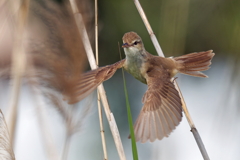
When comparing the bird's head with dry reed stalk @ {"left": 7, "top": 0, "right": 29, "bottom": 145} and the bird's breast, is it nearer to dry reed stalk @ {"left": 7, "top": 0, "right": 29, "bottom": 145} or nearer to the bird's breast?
the bird's breast

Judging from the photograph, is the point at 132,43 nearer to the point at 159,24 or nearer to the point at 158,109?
the point at 158,109

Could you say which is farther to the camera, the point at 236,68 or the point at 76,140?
the point at 76,140

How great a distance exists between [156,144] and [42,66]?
67 cm

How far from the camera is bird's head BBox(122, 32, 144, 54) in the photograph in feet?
4.38

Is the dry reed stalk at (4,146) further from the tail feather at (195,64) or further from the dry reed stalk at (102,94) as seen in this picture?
the tail feather at (195,64)

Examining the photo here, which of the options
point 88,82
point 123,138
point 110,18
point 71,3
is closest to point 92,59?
point 88,82

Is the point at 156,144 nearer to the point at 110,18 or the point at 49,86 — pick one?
the point at 49,86

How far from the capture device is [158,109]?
1.36 m

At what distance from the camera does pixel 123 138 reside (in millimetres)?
2639

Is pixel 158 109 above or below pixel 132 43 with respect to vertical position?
below

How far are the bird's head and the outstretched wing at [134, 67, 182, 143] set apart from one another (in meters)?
0.14

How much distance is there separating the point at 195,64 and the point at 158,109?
16.8 inches

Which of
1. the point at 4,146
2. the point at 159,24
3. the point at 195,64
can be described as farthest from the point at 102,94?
the point at 159,24

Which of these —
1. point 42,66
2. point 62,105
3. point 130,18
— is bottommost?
point 62,105
